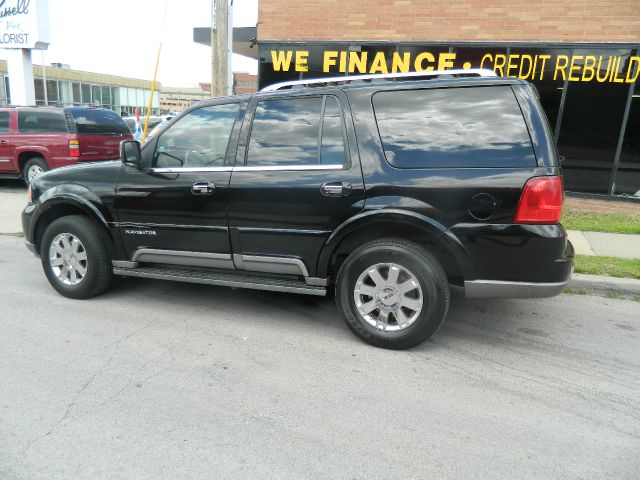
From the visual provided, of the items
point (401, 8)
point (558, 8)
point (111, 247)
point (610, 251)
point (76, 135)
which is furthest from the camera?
point (76, 135)

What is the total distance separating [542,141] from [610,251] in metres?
3.85

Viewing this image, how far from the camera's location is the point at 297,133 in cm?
392

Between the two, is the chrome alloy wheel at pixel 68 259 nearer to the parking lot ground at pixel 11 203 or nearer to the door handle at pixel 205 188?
the door handle at pixel 205 188

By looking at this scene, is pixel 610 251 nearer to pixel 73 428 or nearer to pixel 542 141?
pixel 542 141

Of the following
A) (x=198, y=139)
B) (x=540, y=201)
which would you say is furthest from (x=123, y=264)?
(x=540, y=201)

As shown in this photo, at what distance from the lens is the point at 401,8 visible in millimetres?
8828

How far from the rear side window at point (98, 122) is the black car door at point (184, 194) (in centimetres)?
707

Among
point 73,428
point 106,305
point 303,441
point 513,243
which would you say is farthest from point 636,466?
point 106,305

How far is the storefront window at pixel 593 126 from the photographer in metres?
8.38

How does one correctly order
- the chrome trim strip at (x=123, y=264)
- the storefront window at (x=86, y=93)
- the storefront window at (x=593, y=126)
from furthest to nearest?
the storefront window at (x=86, y=93), the storefront window at (x=593, y=126), the chrome trim strip at (x=123, y=264)

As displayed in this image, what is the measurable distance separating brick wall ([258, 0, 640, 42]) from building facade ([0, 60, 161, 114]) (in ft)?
83.3

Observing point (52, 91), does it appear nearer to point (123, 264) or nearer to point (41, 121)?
point (41, 121)

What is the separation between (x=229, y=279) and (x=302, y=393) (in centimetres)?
137

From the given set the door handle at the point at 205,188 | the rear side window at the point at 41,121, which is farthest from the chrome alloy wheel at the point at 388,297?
the rear side window at the point at 41,121
